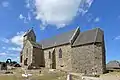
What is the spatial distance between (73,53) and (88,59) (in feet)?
16.7

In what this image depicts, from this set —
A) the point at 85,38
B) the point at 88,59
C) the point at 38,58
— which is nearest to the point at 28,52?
the point at 38,58

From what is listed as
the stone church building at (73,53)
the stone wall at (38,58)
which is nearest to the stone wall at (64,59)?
the stone church building at (73,53)

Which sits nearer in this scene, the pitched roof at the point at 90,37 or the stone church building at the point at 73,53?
the stone church building at the point at 73,53

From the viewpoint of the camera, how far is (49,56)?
54.1 metres

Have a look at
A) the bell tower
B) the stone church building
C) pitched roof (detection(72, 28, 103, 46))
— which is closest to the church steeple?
the bell tower

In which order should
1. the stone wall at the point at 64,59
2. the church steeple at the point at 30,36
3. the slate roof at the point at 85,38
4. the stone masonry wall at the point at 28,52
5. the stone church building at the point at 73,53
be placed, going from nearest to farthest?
the stone church building at the point at 73,53 → the slate roof at the point at 85,38 → the stone wall at the point at 64,59 → the stone masonry wall at the point at 28,52 → the church steeple at the point at 30,36

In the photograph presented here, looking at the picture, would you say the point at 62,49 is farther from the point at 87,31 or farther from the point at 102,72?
the point at 102,72

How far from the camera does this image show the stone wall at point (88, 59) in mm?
40500

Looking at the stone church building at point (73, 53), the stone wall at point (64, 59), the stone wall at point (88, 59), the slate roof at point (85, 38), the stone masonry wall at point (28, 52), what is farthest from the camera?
the stone masonry wall at point (28, 52)

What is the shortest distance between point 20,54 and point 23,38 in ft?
20.9

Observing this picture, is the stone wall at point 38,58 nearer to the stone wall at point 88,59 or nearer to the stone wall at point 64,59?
the stone wall at point 64,59

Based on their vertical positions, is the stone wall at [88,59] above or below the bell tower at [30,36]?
below

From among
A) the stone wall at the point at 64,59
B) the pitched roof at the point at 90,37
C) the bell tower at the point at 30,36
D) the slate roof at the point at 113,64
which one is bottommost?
the slate roof at the point at 113,64

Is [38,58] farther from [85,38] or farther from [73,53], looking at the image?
[85,38]
